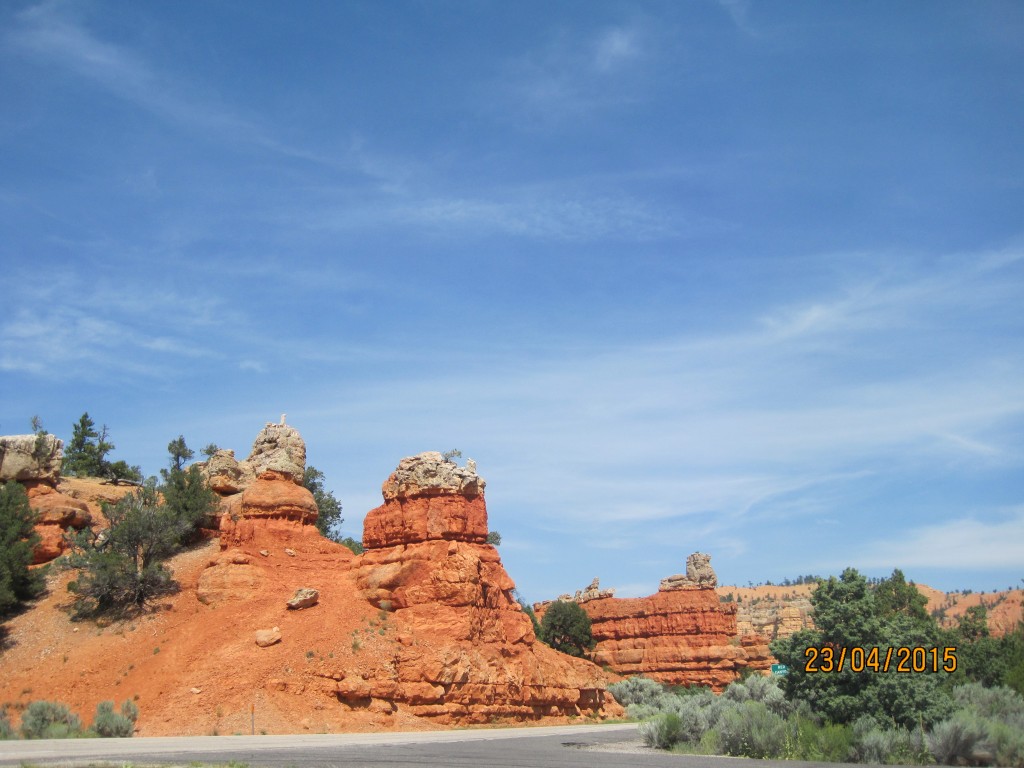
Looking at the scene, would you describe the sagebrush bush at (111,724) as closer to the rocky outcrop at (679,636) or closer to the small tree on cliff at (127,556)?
the small tree on cliff at (127,556)

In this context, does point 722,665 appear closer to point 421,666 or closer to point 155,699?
point 421,666

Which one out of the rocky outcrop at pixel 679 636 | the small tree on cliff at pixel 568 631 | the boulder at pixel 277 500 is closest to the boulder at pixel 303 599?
the boulder at pixel 277 500

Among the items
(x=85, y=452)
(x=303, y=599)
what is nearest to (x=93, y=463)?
(x=85, y=452)

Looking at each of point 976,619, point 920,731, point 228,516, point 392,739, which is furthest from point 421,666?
point 976,619

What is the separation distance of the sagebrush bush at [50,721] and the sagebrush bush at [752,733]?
18833 mm

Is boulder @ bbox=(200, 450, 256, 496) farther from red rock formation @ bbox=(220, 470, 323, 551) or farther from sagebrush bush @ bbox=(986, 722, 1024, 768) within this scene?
sagebrush bush @ bbox=(986, 722, 1024, 768)

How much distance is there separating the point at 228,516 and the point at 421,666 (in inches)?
524

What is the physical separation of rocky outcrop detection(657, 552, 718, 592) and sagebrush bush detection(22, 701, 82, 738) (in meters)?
60.1

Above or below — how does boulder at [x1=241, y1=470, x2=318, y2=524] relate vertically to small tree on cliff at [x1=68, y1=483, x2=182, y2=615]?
above

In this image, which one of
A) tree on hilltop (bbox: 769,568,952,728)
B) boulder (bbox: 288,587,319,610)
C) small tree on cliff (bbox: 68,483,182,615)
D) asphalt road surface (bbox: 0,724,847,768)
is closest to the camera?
asphalt road surface (bbox: 0,724,847,768)

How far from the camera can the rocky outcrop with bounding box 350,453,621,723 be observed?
35719 millimetres

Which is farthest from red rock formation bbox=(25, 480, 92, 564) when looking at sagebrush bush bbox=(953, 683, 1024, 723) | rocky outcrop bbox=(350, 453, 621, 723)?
sagebrush bush bbox=(953, 683, 1024, 723)

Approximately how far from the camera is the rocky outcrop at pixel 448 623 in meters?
35.7

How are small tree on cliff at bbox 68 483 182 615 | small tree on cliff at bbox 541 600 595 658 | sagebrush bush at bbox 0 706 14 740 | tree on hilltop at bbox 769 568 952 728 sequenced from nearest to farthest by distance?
tree on hilltop at bbox 769 568 952 728, sagebrush bush at bbox 0 706 14 740, small tree on cliff at bbox 68 483 182 615, small tree on cliff at bbox 541 600 595 658
